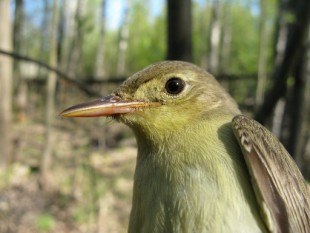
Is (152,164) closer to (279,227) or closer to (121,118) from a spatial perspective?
(121,118)

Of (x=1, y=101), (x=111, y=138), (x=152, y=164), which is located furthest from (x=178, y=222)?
(x=111, y=138)

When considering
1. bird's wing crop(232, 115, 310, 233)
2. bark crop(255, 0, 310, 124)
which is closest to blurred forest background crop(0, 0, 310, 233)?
bark crop(255, 0, 310, 124)

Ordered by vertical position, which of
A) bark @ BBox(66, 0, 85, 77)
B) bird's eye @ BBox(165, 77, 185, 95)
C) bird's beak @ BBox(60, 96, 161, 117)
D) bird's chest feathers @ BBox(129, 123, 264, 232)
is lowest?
bird's chest feathers @ BBox(129, 123, 264, 232)

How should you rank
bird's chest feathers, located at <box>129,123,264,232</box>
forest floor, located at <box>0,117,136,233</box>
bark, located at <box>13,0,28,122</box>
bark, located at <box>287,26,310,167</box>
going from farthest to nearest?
bark, located at <box>13,0,28,122</box>
forest floor, located at <box>0,117,136,233</box>
bark, located at <box>287,26,310,167</box>
bird's chest feathers, located at <box>129,123,264,232</box>

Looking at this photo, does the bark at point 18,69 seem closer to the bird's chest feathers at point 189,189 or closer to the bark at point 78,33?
the bark at point 78,33

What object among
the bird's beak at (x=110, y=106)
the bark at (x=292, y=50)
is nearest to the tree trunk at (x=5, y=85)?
the bark at (x=292, y=50)

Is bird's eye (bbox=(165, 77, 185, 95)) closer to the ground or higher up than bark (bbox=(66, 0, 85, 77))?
closer to the ground

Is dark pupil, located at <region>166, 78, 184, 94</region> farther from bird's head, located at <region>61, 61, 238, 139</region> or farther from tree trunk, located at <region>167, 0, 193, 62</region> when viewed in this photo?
tree trunk, located at <region>167, 0, 193, 62</region>
